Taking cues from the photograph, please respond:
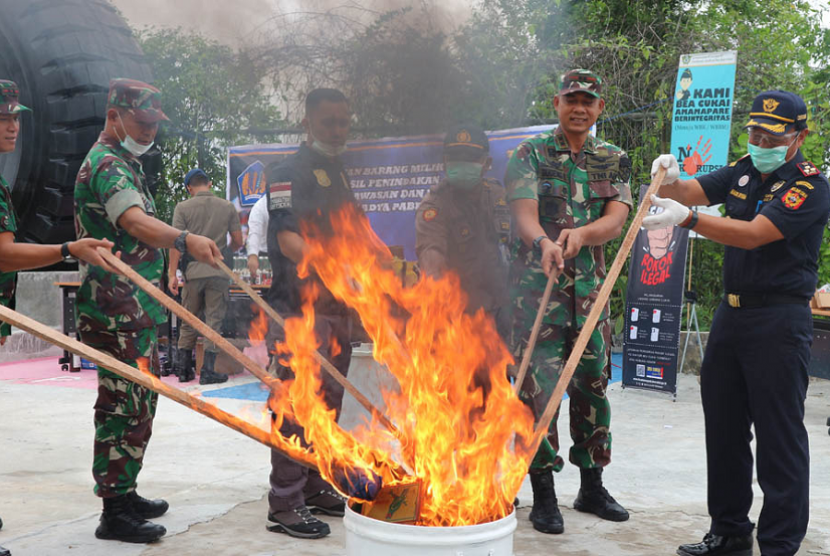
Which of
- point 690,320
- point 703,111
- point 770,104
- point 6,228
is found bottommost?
point 690,320

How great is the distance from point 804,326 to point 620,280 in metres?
5.34

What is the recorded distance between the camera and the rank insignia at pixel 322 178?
145 inches

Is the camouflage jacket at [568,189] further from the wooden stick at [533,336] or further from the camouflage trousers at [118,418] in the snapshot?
the camouflage trousers at [118,418]

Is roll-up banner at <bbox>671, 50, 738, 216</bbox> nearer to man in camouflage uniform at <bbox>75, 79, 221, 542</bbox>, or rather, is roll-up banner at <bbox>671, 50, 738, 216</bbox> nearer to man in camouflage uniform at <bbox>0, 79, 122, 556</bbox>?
man in camouflage uniform at <bbox>75, 79, 221, 542</bbox>

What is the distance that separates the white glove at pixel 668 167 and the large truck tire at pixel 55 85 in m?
2.68

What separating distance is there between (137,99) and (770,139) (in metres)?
2.59

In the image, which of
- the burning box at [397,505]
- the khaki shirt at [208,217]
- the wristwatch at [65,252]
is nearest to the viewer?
the burning box at [397,505]

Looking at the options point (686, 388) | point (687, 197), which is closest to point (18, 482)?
point (687, 197)

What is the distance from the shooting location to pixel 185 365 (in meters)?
7.64

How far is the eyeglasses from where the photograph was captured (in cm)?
323

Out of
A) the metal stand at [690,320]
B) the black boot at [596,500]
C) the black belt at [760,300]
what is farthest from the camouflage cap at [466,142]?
the metal stand at [690,320]

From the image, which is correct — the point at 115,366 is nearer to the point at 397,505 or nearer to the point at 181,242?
the point at 397,505

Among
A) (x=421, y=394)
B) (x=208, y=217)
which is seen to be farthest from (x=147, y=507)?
(x=208, y=217)

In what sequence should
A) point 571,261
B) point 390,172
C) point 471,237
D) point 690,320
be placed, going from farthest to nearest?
point 690,320, point 390,172, point 471,237, point 571,261
